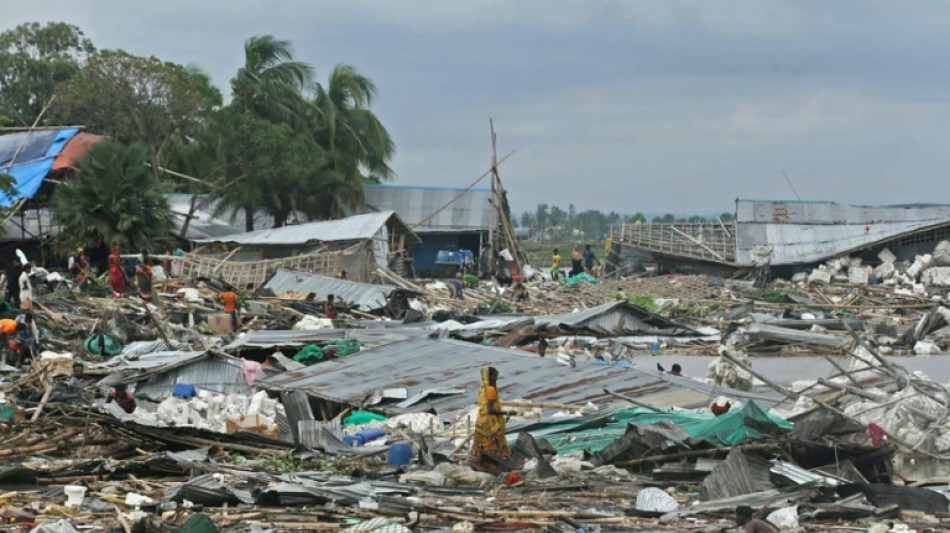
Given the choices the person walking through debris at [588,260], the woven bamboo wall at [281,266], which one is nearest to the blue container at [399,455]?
the woven bamboo wall at [281,266]

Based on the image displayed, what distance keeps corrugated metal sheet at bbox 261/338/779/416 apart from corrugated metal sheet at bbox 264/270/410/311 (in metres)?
7.13

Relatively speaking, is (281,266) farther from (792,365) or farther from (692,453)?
(692,453)

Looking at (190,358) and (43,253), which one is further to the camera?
(43,253)

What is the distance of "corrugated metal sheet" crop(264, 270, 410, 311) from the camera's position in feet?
79.6

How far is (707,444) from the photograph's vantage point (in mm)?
9430

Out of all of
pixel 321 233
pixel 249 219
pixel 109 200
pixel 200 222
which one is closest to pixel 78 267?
pixel 109 200

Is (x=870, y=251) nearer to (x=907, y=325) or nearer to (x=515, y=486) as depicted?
(x=907, y=325)

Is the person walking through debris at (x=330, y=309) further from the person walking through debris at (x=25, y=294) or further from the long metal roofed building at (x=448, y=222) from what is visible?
the long metal roofed building at (x=448, y=222)

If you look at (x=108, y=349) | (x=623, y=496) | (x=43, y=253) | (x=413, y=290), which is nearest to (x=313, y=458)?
(x=623, y=496)

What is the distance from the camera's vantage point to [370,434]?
38.9 ft

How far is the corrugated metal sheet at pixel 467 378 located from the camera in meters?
13.1

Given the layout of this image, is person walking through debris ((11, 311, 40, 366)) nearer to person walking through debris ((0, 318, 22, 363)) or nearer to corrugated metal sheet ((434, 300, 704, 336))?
person walking through debris ((0, 318, 22, 363))

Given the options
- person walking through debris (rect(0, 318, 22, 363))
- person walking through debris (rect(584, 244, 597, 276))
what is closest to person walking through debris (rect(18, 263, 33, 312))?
person walking through debris (rect(0, 318, 22, 363))

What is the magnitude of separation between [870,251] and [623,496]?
29181 mm
